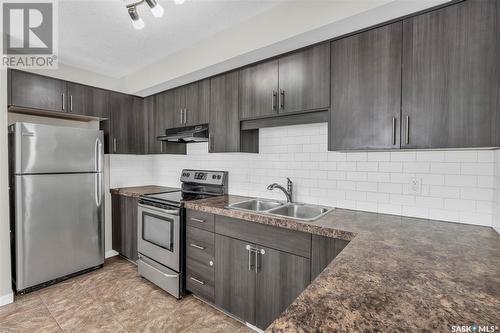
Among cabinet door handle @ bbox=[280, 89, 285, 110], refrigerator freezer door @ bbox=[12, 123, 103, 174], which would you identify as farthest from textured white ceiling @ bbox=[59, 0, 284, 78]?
refrigerator freezer door @ bbox=[12, 123, 103, 174]

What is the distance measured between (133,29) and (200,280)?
94.2 inches

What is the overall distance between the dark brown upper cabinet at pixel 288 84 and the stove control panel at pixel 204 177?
0.87 meters

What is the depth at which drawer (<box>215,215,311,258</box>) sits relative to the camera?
1610mm

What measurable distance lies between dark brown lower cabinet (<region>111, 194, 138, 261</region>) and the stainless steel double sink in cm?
150

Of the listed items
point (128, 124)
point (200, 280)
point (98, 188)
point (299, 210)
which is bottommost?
point (200, 280)

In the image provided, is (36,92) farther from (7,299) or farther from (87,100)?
(7,299)

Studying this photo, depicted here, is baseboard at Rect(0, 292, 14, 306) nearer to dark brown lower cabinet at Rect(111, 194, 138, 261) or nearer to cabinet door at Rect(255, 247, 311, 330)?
dark brown lower cabinet at Rect(111, 194, 138, 261)

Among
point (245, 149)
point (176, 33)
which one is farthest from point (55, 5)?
point (245, 149)

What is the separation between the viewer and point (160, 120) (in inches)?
128

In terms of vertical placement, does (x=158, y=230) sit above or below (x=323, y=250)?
below

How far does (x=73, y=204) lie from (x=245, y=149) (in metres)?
2.06

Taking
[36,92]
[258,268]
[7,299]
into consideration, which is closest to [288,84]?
[258,268]

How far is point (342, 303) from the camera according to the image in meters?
0.67

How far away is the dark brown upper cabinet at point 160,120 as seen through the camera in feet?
10.3
